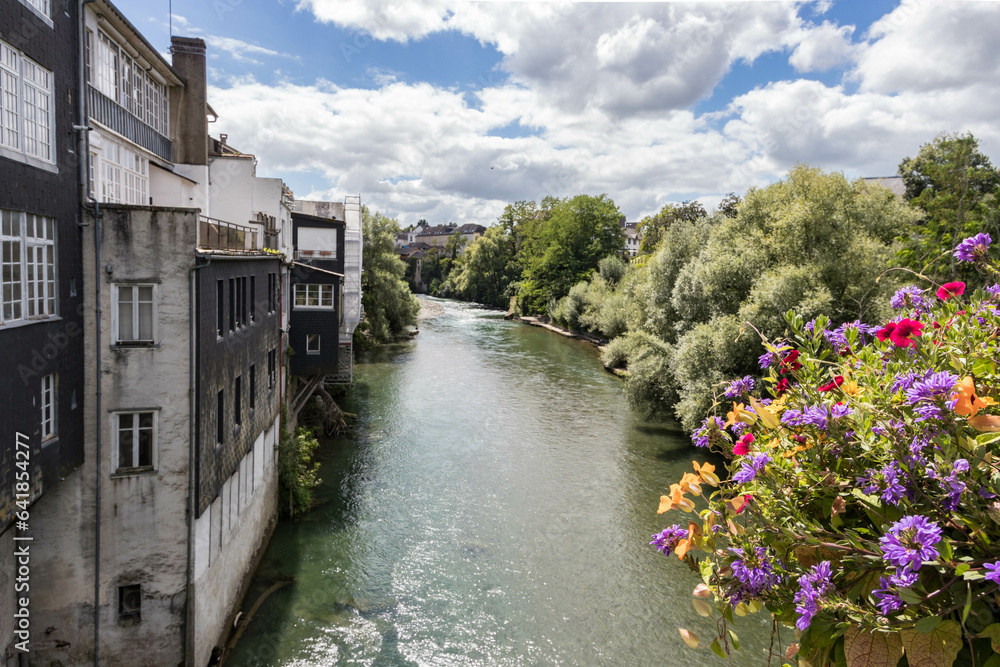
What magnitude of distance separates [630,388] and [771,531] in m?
25.3

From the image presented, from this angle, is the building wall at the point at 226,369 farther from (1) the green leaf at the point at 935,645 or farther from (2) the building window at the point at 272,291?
(1) the green leaf at the point at 935,645

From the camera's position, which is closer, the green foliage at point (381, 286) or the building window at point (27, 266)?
the building window at point (27, 266)

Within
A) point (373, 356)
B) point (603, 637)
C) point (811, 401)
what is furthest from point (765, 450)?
point (373, 356)

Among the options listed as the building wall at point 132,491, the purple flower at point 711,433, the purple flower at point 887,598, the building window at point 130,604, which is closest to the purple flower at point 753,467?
the purple flower at point 711,433

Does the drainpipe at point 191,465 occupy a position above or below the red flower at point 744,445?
below

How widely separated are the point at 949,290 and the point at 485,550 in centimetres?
1493

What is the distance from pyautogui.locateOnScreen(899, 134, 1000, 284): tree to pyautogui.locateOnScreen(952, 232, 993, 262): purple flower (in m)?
19.5

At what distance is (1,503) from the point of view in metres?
8.16

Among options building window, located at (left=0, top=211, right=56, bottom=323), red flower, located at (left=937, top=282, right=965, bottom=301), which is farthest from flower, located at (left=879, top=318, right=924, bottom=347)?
building window, located at (left=0, top=211, right=56, bottom=323)

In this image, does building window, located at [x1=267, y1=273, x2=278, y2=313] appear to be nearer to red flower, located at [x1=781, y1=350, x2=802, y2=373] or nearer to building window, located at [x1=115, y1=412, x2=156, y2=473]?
building window, located at [x1=115, y1=412, x2=156, y2=473]

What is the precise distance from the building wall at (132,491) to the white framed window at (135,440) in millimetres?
75

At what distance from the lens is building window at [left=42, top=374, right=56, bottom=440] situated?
9.07 metres

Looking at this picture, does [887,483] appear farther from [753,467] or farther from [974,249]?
[974,249]

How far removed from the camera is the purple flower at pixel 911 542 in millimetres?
2291
